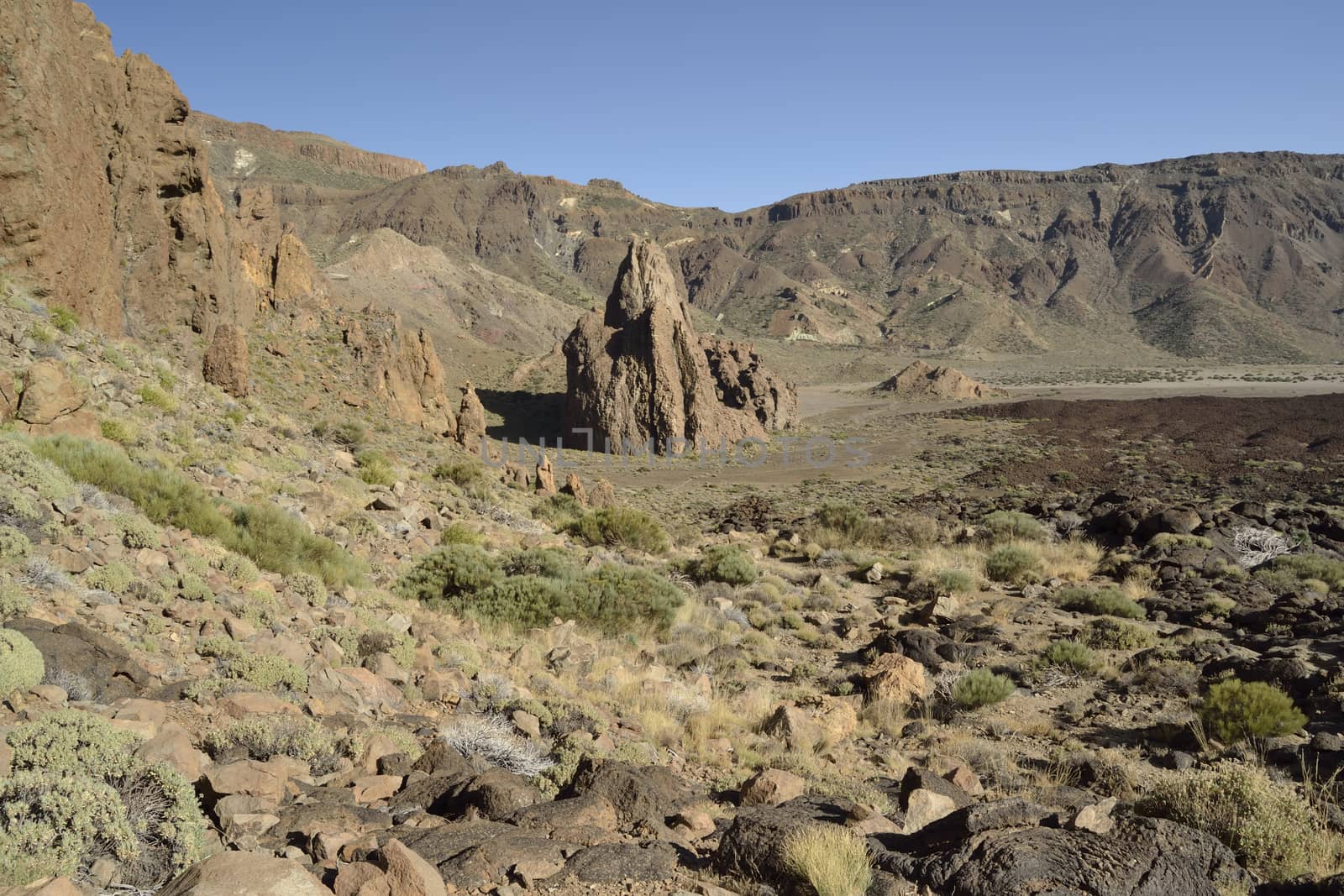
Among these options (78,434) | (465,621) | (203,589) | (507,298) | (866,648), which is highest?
(507,298)

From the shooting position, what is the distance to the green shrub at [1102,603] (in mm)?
12305

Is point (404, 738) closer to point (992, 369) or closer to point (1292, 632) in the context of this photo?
point (1292, 632)

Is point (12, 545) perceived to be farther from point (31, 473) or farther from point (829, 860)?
point (829, 860)

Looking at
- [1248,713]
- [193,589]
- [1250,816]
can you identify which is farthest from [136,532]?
[1248,713]

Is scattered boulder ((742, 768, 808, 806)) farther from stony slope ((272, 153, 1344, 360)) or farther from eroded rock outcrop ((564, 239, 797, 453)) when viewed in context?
stony slope ((272, 153, 1344, 360))

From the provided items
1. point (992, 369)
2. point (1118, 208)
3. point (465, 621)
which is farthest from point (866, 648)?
point (1118, 208)

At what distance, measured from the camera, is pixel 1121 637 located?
1058 centimetres

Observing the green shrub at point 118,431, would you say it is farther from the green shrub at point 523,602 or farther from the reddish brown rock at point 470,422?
the reddish brown rock at point 470,422

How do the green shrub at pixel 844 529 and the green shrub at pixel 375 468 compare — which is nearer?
the green shrub at pixel 375 468


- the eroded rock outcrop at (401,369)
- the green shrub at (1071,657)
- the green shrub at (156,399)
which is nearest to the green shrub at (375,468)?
the green shrub at (156,399)

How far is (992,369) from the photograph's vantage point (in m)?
105

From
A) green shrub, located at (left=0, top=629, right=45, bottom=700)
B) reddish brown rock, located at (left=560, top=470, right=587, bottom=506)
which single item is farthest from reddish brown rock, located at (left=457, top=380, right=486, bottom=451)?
green shrub, located at (left=0, top=629, right=45, bottom=700)

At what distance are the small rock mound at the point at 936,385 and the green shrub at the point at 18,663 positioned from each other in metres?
70.6

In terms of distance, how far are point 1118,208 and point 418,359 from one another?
199099 mm
